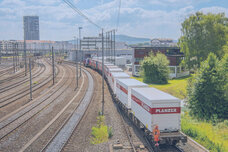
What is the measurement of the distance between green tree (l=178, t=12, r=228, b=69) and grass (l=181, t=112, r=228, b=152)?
32.7 metres

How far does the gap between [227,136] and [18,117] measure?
65.0 ft

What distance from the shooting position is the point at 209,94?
2511 centimetres

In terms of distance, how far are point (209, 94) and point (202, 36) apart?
31505mm

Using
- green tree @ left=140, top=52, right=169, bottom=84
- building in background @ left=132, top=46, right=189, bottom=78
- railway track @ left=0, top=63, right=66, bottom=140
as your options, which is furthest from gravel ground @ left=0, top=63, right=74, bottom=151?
building in background @ left=132, top=46, right=189, bottom=78

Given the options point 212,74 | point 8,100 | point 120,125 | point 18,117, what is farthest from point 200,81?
point 8,100

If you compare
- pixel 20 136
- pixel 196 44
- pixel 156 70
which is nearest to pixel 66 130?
pixel 20 136

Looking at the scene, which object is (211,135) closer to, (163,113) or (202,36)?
(163,113)

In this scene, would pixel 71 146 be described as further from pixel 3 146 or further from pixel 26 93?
pixel 26 93

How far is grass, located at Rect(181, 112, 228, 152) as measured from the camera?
601 inches

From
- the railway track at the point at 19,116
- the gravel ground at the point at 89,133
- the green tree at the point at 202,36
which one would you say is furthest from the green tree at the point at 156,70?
the railway track at the point at 19,116

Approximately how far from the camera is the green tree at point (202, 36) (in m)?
51.1

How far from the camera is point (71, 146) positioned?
54.0 feet

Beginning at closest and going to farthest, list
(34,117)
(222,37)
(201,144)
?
(201,144)
(34,117)
(222,37)

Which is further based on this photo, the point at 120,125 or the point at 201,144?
the point at 120,125
